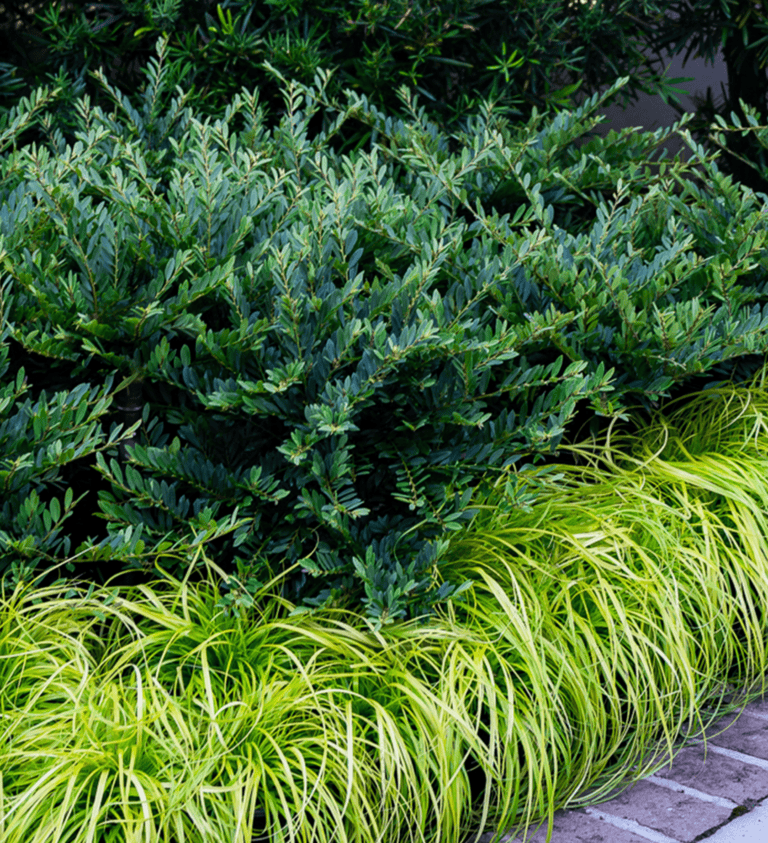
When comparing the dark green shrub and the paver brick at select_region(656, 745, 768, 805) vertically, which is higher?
the dark green shrub

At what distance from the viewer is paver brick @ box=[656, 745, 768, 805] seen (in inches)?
80.3

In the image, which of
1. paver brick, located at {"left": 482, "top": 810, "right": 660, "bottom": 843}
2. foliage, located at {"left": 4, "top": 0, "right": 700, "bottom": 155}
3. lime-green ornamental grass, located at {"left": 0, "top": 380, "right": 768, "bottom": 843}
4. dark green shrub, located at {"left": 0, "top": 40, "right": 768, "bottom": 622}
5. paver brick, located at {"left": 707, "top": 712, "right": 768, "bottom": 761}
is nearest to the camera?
lime-green ornamental grass, located at {"left": 0, "top": 380, "right": 768, "bottom": 843}

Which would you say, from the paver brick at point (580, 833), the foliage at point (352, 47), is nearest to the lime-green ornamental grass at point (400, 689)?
the paver brick at point (580, 833)

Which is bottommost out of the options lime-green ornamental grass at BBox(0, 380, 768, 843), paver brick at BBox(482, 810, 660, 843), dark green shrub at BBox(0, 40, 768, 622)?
paver brick at BBox(482, 810, 660, 843)

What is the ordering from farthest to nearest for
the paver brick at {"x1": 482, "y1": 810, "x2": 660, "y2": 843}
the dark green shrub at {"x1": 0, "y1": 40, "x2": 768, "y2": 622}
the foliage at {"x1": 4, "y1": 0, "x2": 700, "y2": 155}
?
1. the foliage at {"x1": 4, "y1": 0, "x2": 700, "y2": 155}
2. the dark green shrub at {"x1": 0, "y1": 40, "x2": 768, "y2": 622}
3. the paver brick at {"x1": 482, "y1": 810, "x2": 660, "y2": 843}

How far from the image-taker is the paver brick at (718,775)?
6.69 ft

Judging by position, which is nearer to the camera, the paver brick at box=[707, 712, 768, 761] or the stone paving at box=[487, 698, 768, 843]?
the stone paving at box=[487, 698, 768, 843]

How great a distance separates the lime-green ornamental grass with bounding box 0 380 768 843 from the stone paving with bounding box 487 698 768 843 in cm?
5

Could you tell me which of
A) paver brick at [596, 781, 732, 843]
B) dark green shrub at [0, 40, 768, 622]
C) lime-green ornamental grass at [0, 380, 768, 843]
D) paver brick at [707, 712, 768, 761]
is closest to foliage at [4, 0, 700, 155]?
dark green shrub at [0, 40, 768, 622]

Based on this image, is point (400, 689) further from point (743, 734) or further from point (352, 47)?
point (352, 47)

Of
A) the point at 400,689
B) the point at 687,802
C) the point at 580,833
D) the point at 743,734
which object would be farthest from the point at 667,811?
the point at 400,689

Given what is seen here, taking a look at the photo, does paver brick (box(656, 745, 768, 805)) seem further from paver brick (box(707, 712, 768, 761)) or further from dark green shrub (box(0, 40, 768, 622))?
dark green shrub (box(0, 40, 768, 622))

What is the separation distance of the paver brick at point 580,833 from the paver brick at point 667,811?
6 centimetres

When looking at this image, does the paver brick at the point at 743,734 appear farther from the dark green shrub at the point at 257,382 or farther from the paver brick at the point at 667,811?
the dark green shrub at the point at 257,382
